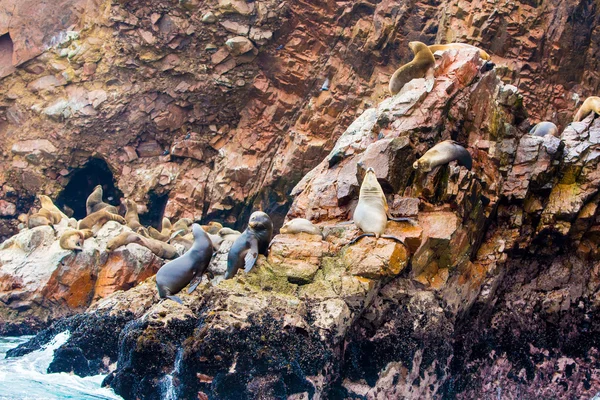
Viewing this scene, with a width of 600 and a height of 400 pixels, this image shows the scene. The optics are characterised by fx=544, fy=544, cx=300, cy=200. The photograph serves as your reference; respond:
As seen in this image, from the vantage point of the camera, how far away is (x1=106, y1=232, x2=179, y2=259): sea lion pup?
10438mm

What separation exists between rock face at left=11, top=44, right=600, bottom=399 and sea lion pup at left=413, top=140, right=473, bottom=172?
142 millimetres

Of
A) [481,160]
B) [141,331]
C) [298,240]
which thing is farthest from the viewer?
[481,160]

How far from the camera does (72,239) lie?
10.5 metres

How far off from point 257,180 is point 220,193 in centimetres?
120

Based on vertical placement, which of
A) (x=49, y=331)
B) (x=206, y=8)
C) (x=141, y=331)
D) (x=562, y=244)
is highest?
(x=206, y=8)

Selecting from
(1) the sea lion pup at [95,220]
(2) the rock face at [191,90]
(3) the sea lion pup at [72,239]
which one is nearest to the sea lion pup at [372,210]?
(3) the sea lion pup at [72,239]

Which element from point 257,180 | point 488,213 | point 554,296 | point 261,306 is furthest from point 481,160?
point 257,180

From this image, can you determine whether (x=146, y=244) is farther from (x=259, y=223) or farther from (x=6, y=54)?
(x=6, y=54)

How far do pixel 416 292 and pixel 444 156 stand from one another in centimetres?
191

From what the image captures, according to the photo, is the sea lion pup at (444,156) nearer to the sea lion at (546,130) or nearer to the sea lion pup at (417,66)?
the sea lion pup at (417,66)

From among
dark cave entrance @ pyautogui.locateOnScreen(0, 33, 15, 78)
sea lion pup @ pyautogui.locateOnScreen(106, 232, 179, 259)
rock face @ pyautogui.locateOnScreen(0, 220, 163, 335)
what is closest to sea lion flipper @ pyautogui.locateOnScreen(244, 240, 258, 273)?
rock face @ pyautogui.locateOnScreen(0, 220, 163, 335)

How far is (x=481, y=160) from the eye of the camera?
7.82 meters

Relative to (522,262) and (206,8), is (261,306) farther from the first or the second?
(206,8)

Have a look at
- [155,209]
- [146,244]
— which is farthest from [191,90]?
[146,244]
